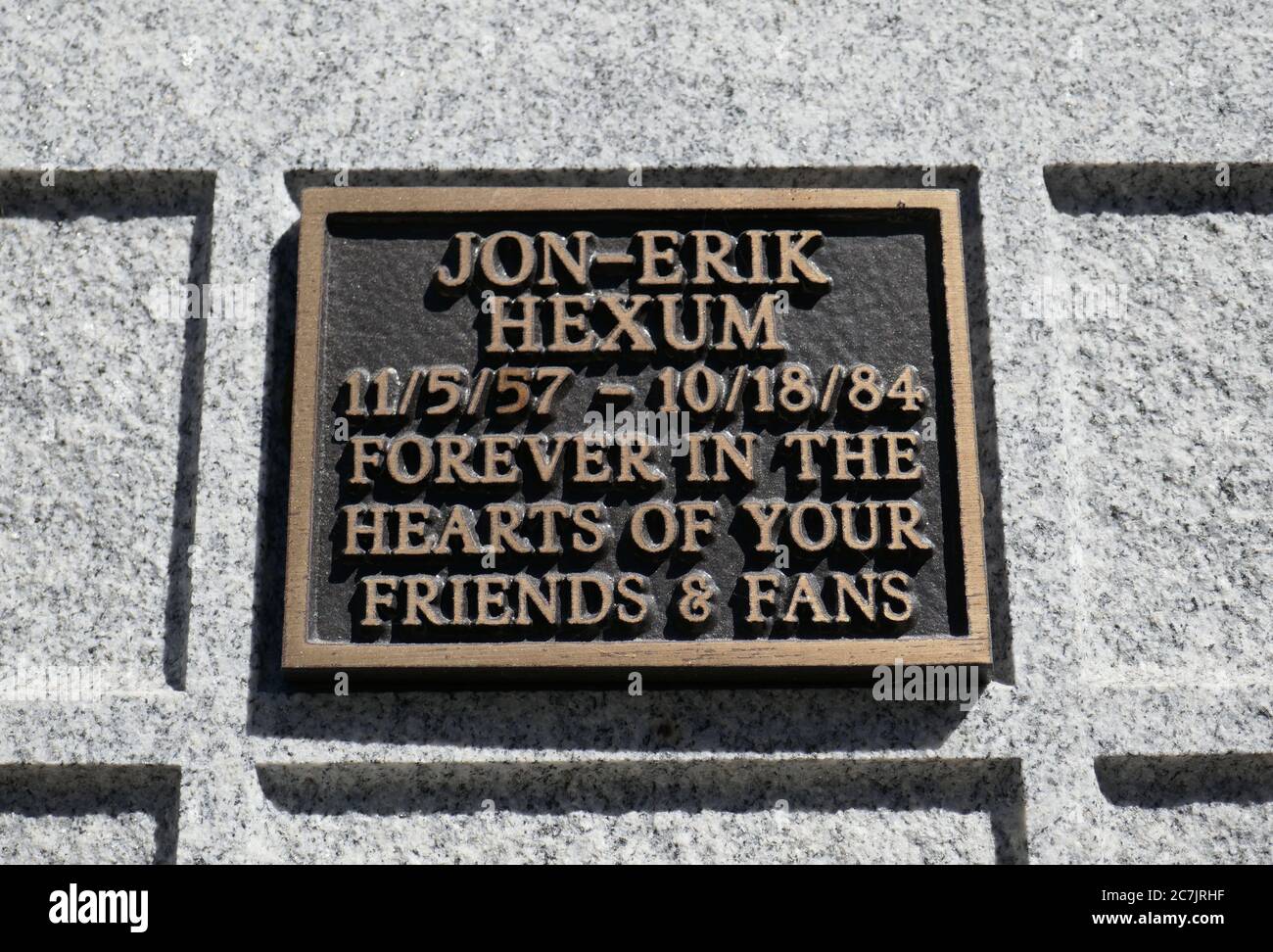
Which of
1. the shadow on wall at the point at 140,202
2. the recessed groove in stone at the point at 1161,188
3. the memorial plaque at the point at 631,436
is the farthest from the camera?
the recessed groove in stone at the point at 1161,188

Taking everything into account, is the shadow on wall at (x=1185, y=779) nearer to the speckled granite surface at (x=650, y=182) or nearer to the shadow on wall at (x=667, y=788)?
the speckled granite surface at (x=650, y=182)

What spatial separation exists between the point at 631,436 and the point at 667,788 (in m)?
0.94

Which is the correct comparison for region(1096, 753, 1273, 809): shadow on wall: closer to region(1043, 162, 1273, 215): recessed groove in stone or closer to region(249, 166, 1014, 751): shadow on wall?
region(249, 166, 1014, 751): shadow on wall

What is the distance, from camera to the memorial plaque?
117 inches

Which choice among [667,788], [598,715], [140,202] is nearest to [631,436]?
[598,715]

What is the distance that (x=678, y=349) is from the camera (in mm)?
3152

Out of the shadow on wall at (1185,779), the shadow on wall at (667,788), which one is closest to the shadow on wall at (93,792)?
the shadow on wall at (667,788)

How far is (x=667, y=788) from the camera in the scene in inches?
120

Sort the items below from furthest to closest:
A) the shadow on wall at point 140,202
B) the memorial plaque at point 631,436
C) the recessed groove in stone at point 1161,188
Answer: the recessed groove in stone at point 1161,188 → the shadow on wall at point 140,202 → the memorial plaque at point 631,436

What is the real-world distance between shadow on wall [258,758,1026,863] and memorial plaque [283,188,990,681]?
0.95 ft

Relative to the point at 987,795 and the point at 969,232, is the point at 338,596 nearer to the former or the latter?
the point at 987,795

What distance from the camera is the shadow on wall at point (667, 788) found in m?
3.03

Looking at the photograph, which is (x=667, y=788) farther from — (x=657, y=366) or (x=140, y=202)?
(x=140, y=202)
